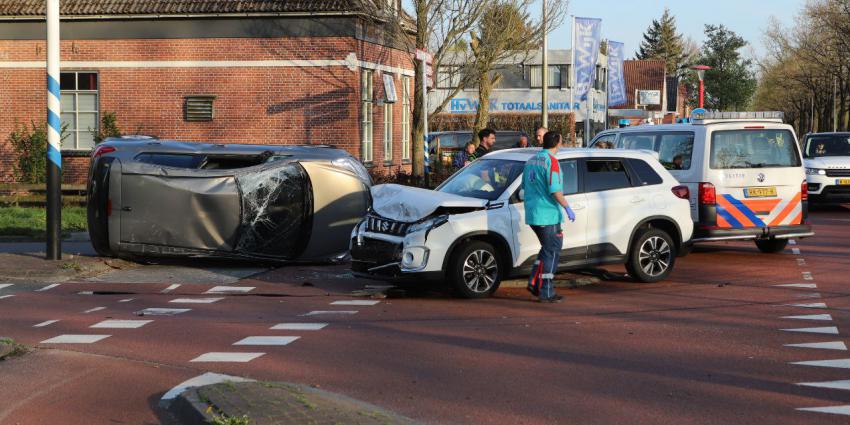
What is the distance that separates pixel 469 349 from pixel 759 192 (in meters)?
7.90

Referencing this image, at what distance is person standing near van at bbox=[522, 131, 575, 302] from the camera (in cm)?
1113

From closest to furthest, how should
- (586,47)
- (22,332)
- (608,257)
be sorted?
(22,332), (608,257), (586,47)

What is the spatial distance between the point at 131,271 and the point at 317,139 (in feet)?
→ 43.0

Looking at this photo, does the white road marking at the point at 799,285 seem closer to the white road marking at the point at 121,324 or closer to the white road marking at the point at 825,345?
the white road marking at the point at 825,345

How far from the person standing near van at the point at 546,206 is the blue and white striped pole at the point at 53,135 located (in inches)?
262

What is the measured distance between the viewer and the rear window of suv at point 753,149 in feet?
49.8

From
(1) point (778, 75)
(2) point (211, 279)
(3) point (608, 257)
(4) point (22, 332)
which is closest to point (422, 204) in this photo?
(3) point (608, 257)

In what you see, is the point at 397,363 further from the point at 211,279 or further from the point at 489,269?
the point at 211,279

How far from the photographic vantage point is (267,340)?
9172mm

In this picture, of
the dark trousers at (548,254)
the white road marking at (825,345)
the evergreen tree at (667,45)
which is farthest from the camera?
the evergreen tree at (667,45)

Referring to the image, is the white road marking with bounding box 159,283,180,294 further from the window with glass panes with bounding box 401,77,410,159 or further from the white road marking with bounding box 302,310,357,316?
the window with glass panes with bounding box 401,77,410,159

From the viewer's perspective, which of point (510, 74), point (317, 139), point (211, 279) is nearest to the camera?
point (211, 279)

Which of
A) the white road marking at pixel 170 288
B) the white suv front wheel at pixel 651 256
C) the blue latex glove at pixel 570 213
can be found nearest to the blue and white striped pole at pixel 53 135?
the white road marking at pixel 170 288

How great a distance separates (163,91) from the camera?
2747 centimetres
